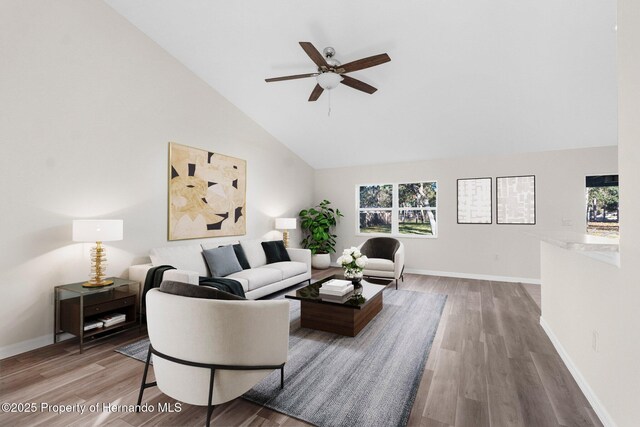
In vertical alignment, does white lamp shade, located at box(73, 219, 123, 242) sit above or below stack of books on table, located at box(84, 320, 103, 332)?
above

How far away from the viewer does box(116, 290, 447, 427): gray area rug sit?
1.89 meters

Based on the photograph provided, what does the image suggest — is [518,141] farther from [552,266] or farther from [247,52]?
[247,52]

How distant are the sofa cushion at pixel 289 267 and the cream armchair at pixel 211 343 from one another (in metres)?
2.74

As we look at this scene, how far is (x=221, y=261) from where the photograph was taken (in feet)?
13.5

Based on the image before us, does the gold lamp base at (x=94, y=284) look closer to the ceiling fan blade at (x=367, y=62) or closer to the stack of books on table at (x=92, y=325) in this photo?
the stack of books on table at (x=92, y=325)

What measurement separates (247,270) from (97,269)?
5.89 ft

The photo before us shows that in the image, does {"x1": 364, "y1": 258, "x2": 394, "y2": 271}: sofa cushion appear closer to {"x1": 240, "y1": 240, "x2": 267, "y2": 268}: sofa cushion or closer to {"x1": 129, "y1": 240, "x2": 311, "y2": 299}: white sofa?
{"x1": 129, "y1": 240, "x2": 311, "y2": 299}: white sofa

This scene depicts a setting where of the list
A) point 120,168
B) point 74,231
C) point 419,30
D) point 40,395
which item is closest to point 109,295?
point 74,231

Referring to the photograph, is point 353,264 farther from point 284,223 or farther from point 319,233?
point 319,233

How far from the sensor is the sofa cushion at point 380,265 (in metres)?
4.91

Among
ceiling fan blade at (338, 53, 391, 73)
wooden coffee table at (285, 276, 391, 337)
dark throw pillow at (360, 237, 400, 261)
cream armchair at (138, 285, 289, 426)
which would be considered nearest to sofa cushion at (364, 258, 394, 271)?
dark throw pillow at (360, 237, 400, 261)

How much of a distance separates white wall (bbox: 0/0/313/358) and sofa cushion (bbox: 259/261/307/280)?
5.42ft

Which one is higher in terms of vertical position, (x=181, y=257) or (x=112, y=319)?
(x=181, y=257)

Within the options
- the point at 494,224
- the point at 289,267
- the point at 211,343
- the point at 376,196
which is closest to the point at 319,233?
the point at 376,196
